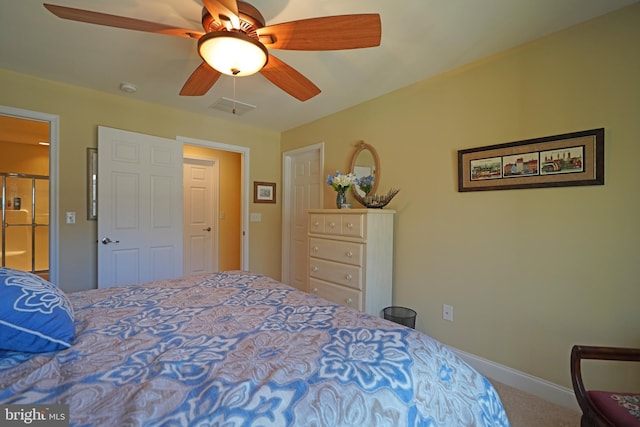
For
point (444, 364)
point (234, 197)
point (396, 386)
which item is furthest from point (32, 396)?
point (234, 197)

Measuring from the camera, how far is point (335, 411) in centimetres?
65

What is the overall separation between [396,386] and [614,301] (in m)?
1.73

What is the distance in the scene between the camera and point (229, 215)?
4.94m

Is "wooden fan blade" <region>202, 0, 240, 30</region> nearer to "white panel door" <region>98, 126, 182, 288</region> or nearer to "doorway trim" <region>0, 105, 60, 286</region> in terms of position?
"white panel door" <region>98, 126, 182, 288</region>

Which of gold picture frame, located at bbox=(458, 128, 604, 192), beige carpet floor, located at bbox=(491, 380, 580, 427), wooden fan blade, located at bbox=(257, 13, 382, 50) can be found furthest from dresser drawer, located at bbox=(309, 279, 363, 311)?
wooden fan blade, located at bbox=(257, 13, 382, 50)

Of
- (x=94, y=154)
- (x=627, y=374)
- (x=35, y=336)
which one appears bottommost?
(x=627, y=374)

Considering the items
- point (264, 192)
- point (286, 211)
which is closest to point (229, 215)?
point (264, 192)

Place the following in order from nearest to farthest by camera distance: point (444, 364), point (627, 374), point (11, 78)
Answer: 1. point (444, 364)
2. point (627, 374)
3. point (11, 78)

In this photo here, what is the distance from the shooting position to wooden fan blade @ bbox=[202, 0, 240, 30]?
121cm

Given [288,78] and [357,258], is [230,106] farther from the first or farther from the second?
[357,258]

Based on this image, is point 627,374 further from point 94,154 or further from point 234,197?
point 234,197

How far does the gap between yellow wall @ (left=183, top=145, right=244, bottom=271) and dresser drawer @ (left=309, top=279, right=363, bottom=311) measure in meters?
2.47

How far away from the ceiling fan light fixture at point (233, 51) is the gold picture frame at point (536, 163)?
169cm

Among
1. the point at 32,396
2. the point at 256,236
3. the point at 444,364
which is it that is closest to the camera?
the point at 32,396
